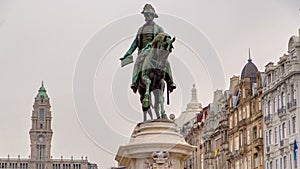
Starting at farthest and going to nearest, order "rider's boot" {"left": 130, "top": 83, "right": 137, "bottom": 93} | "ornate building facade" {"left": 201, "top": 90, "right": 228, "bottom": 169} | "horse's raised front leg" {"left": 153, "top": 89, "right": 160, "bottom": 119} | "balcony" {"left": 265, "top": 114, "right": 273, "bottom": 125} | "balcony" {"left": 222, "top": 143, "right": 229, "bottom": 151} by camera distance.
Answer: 1. "ornate building facade" {"left": 201, "top": 90, "right": 228, "bottom": 169}
2. "balcony" {"left": 222, "top": 143, "right": 229, "bottom": 151}
3. "balcony" {"left": 265, "top": 114, "right": 273, "bottom": 125}
4. "rider's boot" {"left": 130, "top": 83, "right": 137, "bottom": 93}
5. "horse's raised front leg" {"left": 153, "top": 89, "right": 160, "bottom": 119}

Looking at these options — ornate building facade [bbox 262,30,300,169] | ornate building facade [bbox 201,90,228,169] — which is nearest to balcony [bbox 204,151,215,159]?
ornate building facade [bbox 201,90,228,169]

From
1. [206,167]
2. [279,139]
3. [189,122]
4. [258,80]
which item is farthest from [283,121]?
[189,122]

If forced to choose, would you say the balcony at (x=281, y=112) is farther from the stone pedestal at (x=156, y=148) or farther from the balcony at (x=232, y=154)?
the stone pedestal at (x=156, y=148)

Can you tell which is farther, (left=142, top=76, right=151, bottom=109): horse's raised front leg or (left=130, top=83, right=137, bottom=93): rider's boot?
(left=130, top=83, right=137, bottom=93): rider's boot

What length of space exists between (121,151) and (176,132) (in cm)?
190

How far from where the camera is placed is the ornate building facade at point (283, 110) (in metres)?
63.2

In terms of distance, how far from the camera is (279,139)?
2660 inches

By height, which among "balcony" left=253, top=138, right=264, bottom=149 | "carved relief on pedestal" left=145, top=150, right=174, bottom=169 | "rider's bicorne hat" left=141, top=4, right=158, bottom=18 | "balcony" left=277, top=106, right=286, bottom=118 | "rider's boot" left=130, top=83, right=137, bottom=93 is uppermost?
"balcony" left=277, top=106, right=286, bottom=118

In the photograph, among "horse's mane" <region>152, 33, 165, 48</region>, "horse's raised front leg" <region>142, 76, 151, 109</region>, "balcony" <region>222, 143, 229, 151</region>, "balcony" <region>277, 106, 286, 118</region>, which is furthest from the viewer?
"balcony" <region>222, 143, 229, 151</region>

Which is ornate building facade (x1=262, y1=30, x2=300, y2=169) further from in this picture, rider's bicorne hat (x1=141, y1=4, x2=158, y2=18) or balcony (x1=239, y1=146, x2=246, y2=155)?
rider's bicorne hat (x1=141, y1=4, x2=158, y2=18)

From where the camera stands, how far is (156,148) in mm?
22734

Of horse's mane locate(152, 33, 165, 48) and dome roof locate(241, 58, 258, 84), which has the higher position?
dome roof locate(241, 58, 258, 84)

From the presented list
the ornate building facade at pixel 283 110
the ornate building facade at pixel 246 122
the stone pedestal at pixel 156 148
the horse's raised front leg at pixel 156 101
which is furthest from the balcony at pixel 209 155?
the stone pedestal at pixel 156 148

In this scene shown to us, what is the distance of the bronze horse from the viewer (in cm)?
2400
